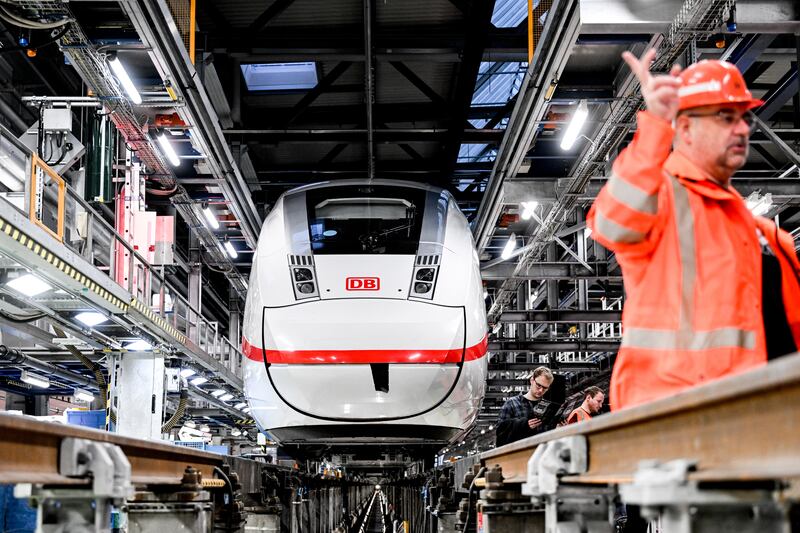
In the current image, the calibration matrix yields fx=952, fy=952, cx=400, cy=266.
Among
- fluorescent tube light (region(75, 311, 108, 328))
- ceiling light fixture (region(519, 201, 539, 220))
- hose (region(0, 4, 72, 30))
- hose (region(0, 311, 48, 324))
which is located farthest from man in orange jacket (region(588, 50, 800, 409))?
hose (region(0, 311, 48, 324))

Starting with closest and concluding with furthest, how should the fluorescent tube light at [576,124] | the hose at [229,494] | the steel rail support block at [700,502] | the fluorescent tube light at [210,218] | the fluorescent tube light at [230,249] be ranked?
the steel rail support block at [700,502]
the hose at [229,494]
the fluorescent tube light at [576,124]
the fluorescent tube light at [210,218]
the fluorescent tube light at [230,249]

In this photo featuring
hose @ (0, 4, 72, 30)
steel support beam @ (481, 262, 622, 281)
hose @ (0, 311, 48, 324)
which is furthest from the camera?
steel support beam @ (481, 262, 622, 281)

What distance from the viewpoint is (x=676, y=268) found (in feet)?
9.25

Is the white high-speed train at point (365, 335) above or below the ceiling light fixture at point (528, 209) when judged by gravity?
below

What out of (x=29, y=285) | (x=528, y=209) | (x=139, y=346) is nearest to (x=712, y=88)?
(x=29, y=285)

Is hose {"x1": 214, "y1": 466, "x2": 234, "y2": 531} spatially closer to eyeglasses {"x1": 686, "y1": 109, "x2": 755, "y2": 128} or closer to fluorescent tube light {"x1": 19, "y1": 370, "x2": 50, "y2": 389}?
eyeglasses {"x1": 686, "y1": 109, "x2": 755, "y2": 128}

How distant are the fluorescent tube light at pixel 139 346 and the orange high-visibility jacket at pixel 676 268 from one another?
10.4 meters

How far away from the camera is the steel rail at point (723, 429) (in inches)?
68.5

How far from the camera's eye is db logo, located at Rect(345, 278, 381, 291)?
6.79 m

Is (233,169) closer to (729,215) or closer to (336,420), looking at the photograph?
(336,420)

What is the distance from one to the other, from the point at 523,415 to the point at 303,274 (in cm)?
225

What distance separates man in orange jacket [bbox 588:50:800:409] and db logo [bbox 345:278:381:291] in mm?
3871

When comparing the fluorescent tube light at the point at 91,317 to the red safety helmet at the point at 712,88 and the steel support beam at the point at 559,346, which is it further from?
the steel support beam at the point at 559,346

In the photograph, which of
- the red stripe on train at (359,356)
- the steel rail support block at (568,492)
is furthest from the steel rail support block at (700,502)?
the red stripe on train at (359,356)
